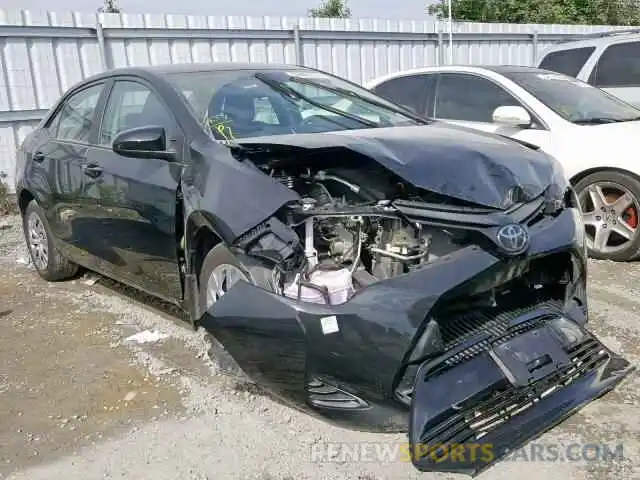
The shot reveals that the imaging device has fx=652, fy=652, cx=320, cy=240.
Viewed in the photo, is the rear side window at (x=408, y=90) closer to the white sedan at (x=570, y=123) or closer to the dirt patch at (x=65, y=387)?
the white sedan at (x=570, y=123)

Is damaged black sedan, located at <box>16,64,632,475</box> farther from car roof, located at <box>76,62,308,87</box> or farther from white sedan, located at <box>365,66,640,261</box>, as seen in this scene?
white sedan, located at <box>365,66,640,261</box>

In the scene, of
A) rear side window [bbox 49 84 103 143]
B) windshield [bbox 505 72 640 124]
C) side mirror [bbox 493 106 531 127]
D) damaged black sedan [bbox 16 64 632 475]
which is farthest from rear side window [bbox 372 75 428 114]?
rear side window [bbox 49 84 103 143]

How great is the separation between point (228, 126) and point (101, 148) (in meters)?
1.12

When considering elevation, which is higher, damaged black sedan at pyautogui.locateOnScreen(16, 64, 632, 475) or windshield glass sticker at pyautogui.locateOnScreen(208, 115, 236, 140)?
windshield glass sticker at pyautogui.locateOnScreen(208, 115, 236, 140)

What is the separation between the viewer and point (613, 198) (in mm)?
5258

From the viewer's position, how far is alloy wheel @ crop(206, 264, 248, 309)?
304 cm

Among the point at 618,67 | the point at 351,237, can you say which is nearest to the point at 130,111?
the point at 351,237

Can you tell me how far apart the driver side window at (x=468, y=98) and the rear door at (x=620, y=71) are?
234 cm

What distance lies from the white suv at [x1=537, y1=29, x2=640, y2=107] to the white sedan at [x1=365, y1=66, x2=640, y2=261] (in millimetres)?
1601

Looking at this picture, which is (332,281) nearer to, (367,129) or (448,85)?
(367,129)

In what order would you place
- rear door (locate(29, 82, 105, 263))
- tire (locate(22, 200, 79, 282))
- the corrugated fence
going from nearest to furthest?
1. rear door (locate(29, 82, 105, 263))
2. tire (locate(22, 200, 79, 282))
3. the corrugated fence

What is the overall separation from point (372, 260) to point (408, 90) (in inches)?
160

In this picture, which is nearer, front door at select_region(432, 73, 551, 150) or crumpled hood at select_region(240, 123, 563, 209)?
crumpled hood at select_region(240, 123, 563, 209)

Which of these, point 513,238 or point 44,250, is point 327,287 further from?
point 44,250
